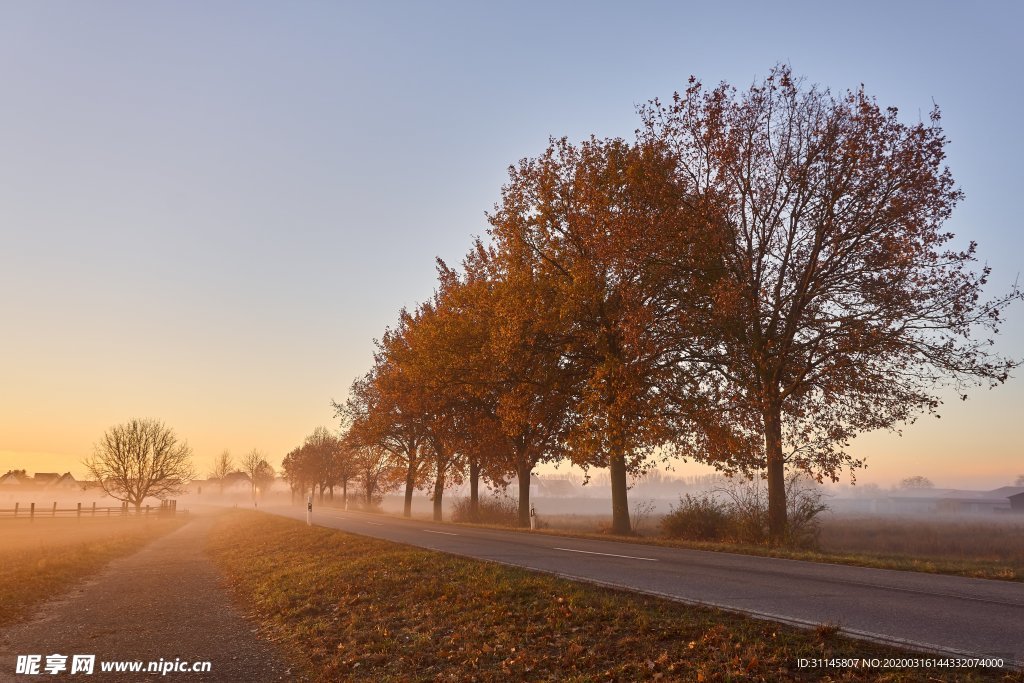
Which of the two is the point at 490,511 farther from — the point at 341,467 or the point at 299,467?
the point at 299,467

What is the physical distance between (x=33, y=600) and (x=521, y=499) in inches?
811

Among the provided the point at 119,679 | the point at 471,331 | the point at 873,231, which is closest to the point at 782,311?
the point at 873,231

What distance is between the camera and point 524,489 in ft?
99.5

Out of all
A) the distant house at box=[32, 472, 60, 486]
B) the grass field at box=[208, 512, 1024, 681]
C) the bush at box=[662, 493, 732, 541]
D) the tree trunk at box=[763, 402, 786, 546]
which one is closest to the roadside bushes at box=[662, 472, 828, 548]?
the bush at box=[662, 493, 732, 541]

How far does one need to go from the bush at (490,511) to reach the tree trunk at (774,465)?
51.4 ft

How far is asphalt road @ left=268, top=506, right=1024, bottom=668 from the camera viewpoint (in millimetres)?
6562

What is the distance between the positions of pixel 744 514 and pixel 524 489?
43.9ft

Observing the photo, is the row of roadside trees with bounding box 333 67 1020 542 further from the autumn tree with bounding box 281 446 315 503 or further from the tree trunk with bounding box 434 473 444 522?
the autumn tree with bounding box 281 446 315 503

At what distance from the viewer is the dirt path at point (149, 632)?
27.6ft

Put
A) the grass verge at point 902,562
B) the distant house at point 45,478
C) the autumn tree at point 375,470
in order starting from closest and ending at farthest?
the grass verge at point 902,562 < the autumn tree at point 375,470 < the distant house at point 45,478

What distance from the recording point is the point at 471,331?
27.3 metres

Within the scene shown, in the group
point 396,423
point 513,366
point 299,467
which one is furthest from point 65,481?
point 513,366

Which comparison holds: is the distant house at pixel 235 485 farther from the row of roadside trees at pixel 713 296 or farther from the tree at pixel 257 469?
the row of roadside trees at pixel 713 296

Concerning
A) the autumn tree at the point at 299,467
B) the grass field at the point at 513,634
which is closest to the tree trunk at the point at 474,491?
the grass field at the point at 513,634
